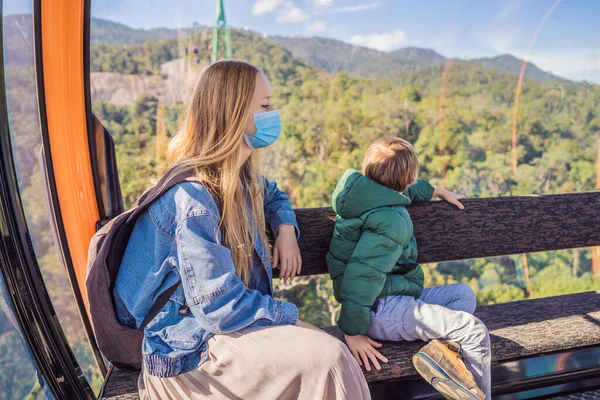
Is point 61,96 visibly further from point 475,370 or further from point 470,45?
point 470,45

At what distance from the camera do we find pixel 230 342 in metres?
1.44

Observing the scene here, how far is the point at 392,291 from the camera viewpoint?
205cm

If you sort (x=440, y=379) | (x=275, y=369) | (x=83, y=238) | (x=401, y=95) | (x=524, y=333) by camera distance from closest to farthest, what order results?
(x=275, y=369) < (x=440, y=379) < (x=524, y=333) < (x=83, y=238) < (x=401, y=95)

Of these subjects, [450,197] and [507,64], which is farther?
[507,64]

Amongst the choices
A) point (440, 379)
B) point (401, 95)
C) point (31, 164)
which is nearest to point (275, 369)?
point (440, 379)

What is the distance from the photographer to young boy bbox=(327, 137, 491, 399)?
1854mm

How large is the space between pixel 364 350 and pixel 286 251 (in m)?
0.46

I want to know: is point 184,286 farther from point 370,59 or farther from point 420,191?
point 370,59

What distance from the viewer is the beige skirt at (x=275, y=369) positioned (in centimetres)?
138

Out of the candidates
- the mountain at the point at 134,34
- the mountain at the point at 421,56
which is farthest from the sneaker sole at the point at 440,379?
the mountain at the point at 421,56

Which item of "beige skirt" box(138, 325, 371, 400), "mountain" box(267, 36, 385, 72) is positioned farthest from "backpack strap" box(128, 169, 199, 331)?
"mountain" box(267, 36, 385, 72)

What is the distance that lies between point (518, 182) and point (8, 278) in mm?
9967

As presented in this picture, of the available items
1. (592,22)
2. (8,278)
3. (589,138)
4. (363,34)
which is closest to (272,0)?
(363,34)

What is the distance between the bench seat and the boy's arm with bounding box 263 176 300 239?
1.66 feet
